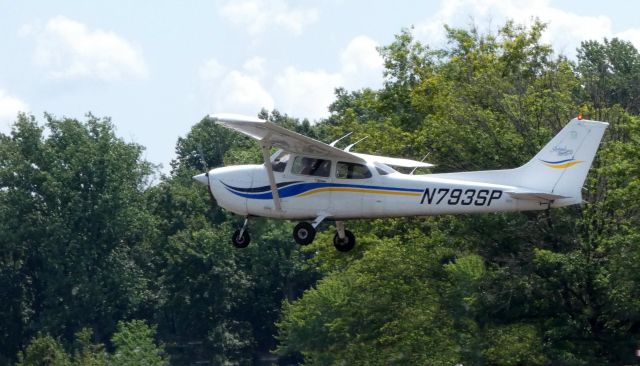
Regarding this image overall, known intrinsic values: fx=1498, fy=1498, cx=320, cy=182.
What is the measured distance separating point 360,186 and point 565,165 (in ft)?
12.1

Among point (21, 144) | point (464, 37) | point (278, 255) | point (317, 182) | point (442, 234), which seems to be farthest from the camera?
point (21, 144)

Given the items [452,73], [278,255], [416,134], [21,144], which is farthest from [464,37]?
[21,144]

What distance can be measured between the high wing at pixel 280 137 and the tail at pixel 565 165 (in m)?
3.03

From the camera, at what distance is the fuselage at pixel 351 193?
26.1 meters

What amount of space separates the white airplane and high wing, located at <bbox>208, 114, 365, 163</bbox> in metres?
0.02

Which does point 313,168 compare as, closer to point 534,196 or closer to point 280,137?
point 280,137

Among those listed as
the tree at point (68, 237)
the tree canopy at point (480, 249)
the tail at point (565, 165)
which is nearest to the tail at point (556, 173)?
the tail at point (565, 165)

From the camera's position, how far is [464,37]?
4550 cm

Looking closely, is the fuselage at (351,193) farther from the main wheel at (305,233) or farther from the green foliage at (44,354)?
the green foliage at (44,354)

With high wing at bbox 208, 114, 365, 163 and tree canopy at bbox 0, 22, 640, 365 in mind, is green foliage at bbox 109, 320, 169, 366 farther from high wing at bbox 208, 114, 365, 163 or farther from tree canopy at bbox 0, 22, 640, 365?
high wing at bbox 208, 114, 365, 163

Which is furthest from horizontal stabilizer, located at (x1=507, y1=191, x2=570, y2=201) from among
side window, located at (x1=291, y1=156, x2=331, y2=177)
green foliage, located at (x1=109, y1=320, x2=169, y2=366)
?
green foliage, located at (x1=109, y1=320, x2=169, y2=366)

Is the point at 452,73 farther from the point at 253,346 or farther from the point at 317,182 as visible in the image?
the point at 253,346

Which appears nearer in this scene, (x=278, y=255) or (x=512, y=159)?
(x=512, y=159)

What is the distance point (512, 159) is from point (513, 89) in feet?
9.67
